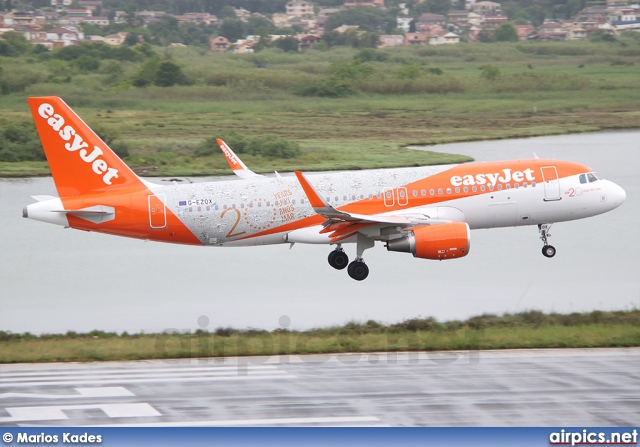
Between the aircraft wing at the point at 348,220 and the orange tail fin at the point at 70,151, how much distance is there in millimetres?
9016

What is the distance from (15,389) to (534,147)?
201 feet

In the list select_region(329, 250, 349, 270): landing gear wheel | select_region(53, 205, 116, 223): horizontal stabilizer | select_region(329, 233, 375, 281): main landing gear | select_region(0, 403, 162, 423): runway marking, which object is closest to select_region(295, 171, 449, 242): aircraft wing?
select_region(329, 233, 375, 281): main landing gear

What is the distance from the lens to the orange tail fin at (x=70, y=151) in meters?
42.4

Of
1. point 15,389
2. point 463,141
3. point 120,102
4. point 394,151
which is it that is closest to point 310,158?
point 394,151

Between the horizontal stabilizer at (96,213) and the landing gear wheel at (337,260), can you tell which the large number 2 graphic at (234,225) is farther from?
the horizontal stabilizer at (96,213)

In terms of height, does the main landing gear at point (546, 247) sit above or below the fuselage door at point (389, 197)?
below

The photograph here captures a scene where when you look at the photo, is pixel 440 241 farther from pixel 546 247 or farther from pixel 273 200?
pixel 273 200

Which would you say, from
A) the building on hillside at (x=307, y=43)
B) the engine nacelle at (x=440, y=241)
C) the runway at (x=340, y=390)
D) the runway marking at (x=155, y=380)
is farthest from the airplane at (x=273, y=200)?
the building on hillside at (x=307, y=43)

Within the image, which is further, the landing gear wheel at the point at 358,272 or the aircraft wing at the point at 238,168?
the aircraft wing at the point at 238,168

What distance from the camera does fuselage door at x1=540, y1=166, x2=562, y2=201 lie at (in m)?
43.6

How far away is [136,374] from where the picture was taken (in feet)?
105

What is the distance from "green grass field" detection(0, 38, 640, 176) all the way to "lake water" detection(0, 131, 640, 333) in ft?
65.4

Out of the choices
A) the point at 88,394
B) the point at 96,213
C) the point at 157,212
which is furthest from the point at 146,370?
the point at 96,213

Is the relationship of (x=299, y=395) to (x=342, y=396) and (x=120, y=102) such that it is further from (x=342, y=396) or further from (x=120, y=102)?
(x=120, y=102)
